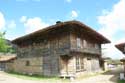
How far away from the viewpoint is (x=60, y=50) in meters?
27.4

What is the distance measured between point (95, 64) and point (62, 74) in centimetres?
990

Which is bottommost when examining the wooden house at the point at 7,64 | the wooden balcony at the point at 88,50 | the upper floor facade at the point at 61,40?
the wooden house at the point at 7,64

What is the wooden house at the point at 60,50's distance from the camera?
26969 mm

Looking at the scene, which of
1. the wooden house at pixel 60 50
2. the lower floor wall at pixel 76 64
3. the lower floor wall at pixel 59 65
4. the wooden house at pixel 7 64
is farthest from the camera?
the wooden house at pixel 7 64

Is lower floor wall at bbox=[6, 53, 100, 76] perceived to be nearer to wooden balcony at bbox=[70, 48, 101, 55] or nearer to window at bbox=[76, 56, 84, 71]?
window at bbox=[76, 56, 84, 71]

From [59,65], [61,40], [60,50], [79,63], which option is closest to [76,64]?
[79,63]

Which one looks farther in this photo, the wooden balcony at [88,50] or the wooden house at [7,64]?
the wooden house at [7,64]

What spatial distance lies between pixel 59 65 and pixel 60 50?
5.81ft

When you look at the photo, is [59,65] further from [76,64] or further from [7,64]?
[7,64]

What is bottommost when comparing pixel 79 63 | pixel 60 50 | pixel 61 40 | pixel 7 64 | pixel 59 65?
pixel 7 64

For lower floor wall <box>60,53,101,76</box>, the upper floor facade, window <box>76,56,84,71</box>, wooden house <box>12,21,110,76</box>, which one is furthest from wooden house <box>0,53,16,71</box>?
window <box>76,56,84,71</box>

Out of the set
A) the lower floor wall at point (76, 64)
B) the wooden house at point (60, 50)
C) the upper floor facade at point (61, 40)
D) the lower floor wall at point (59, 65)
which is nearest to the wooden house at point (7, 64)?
the lower floor wall at point (59, 65)

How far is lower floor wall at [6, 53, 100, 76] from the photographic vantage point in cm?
2734

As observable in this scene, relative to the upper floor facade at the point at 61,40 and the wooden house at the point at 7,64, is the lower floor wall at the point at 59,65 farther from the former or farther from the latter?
the wooden house at the point at 7,64
